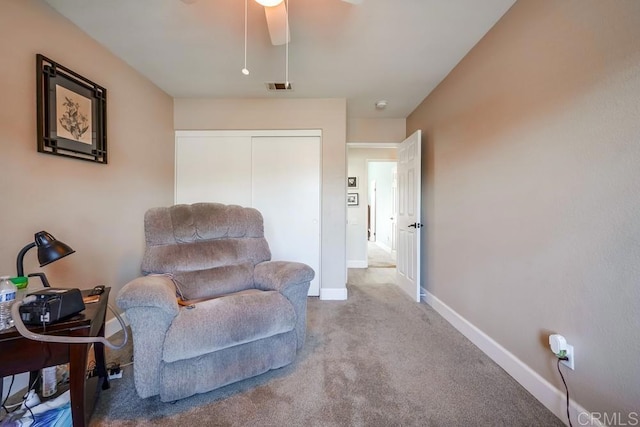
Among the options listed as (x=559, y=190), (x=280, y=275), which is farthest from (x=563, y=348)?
(x=280, y=275)

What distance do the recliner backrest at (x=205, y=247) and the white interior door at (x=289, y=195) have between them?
0.92 meters

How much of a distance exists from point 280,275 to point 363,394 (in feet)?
2.89

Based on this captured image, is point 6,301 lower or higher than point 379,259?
higher

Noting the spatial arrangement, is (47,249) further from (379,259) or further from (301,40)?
(379,259)

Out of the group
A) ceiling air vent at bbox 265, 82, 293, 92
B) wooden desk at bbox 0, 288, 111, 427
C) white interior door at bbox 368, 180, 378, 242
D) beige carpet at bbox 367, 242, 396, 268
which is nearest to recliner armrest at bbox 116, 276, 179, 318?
wooden desk at bbox 0, 288, 111, 427

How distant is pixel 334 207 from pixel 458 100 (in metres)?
1.67

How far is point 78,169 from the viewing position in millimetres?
1945

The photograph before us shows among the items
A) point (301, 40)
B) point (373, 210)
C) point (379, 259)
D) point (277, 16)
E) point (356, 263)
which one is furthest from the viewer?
point (373, 210)

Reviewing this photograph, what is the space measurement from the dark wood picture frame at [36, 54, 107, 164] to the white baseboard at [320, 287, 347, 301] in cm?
253

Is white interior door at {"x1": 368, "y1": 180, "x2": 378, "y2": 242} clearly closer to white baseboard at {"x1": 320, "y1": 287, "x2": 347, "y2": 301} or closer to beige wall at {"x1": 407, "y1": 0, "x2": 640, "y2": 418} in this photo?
white baseboard at {"x1": 320, "y1": 287, "x2": 347, "y2": 301}

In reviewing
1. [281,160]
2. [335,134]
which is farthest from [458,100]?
[281,160]

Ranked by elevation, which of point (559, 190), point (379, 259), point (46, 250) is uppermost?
point (559, 190)

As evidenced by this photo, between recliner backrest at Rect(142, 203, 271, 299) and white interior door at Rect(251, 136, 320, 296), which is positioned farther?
white interior door at Rect(251, 136, 320, 296)

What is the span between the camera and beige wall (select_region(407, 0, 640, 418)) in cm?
108
